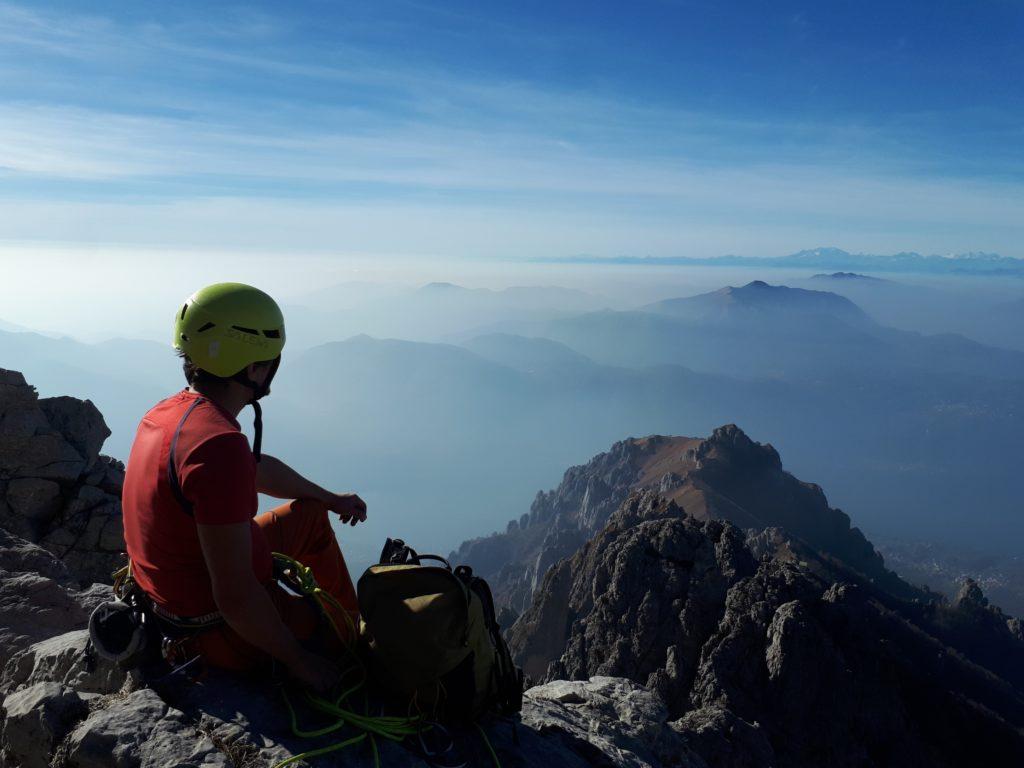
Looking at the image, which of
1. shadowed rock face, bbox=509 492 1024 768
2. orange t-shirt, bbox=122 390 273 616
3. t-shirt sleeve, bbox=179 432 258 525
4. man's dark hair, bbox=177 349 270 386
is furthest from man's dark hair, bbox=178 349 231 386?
shadowed rock face, bbox=509 492 1024 768

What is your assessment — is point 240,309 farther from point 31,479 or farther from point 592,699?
point 31,479

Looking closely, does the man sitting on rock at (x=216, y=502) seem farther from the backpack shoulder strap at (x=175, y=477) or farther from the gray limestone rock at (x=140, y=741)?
the gray limestone rock at (x=140, y=741)

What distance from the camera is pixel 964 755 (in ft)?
97.7

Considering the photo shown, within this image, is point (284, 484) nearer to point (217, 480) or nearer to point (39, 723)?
point (217, 480)

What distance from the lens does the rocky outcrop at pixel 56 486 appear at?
16.7 metres

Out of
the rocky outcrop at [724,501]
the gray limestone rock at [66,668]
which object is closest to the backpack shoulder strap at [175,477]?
the gray limestone rock at [66,668]

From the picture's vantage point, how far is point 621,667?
108 feet

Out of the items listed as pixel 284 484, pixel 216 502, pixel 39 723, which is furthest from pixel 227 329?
pixel 39 723

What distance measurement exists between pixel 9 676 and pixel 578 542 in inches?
4873

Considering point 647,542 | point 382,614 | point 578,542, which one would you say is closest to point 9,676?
point 382,614

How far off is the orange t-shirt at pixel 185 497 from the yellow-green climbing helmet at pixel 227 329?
0.37 m

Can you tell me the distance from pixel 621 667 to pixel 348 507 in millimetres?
29512

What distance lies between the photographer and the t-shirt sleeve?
4414 millimetres

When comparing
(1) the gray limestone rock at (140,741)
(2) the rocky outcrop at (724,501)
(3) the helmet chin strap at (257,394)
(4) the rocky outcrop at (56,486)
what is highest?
(3) the helmet chin strap at (257,394)
